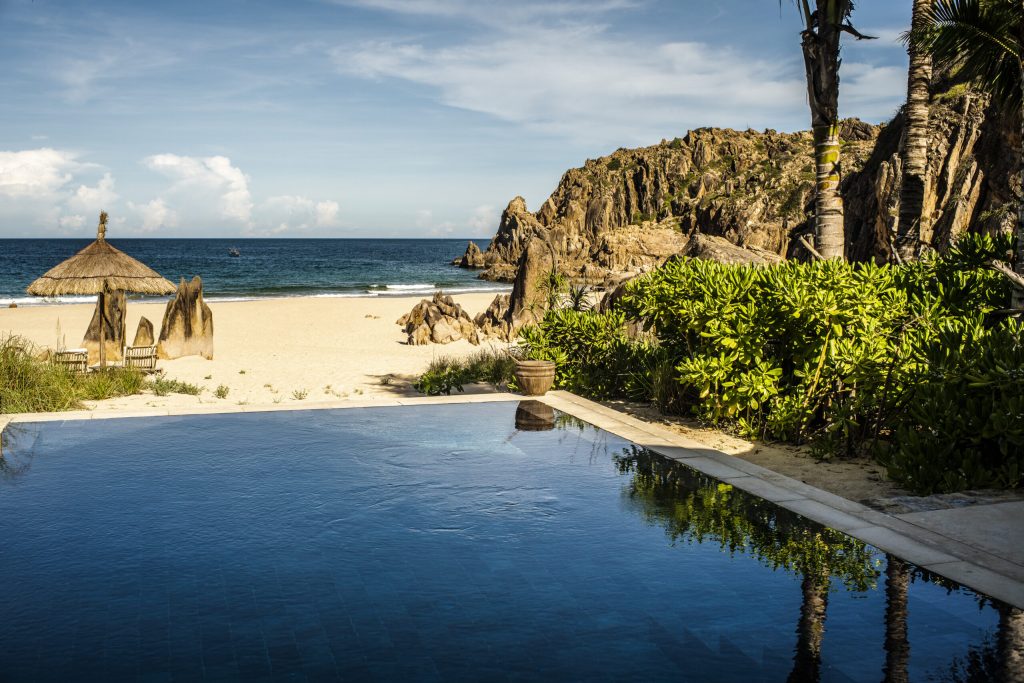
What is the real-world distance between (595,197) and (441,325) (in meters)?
81.2

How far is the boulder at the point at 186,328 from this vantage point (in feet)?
60.8

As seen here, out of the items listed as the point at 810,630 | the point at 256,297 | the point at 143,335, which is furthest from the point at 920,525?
the point at 256,297

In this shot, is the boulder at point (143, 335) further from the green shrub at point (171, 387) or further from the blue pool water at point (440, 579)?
the blue pool water at point (440, 579)

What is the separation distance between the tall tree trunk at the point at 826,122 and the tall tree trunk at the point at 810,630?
727 centimetres

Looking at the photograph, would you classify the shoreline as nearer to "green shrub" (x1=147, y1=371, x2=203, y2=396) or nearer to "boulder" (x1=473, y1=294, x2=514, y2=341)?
"boulder" (x1=473, y1=294, x2=514, y2=341)

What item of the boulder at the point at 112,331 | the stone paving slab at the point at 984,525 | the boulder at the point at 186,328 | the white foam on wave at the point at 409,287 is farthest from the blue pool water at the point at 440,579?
the white foam on wave at the point at 409,287

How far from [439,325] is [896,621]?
18.8m

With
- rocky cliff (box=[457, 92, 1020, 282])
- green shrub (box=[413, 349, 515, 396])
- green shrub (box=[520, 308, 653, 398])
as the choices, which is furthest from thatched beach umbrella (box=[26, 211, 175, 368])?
rocky cliff (box=[457, 92, 1020, 282])

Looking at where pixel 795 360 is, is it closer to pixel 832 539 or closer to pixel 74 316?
pixel 832 539

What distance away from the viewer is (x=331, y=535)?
621 centimetres

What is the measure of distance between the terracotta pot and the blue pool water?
3.32m

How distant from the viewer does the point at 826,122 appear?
11734 mm

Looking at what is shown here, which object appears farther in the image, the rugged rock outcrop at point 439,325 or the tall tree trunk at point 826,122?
the rugged rock outcrop at point 439,325

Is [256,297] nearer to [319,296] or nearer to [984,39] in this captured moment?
[319,296]
